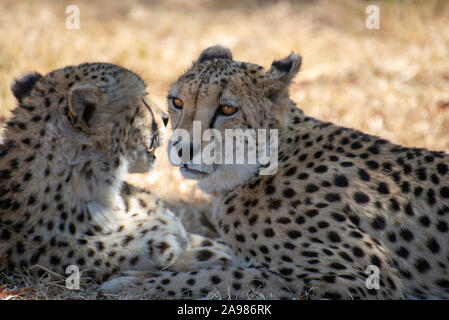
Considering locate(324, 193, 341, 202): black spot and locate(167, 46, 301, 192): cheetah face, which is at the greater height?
locate(167, 46, 301, 192): cheetah face

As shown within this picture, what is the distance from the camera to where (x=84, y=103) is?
2.82 metres

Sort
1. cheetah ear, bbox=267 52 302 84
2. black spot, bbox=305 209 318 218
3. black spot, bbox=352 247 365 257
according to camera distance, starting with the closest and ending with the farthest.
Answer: black spot, bbox=352 247 365 257
black spot, bbox=305 209 318 218
cheetah ear, bbox=267 52 302 84

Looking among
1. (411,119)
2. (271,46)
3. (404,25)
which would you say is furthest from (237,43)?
(411,119)

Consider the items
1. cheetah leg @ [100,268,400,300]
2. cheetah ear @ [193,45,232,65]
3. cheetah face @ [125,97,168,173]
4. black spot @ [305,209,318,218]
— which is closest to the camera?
cheetah leg @ [100,268,400,300]

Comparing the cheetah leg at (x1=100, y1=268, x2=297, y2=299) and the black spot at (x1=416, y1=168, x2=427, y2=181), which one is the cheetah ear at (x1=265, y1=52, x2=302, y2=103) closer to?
the black spot at (x1=416, y1=168, x2=427, y2=181)

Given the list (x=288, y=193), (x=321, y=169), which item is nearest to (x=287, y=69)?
(x=321, y=169)

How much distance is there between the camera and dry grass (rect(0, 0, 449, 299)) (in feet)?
17.8

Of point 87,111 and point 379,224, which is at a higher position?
point 87,111

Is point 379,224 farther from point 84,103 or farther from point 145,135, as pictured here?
point 84,103

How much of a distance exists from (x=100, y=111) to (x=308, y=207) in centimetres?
113

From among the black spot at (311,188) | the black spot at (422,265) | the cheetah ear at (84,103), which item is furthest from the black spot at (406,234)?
the cheetah ear at (84,103)

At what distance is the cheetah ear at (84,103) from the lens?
2.76 metres

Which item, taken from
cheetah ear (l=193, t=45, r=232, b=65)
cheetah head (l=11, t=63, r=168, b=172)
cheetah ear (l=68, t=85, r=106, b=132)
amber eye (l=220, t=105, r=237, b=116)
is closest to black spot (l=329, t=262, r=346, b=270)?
amber eye (l=220, t=105, r=237, b=116)
